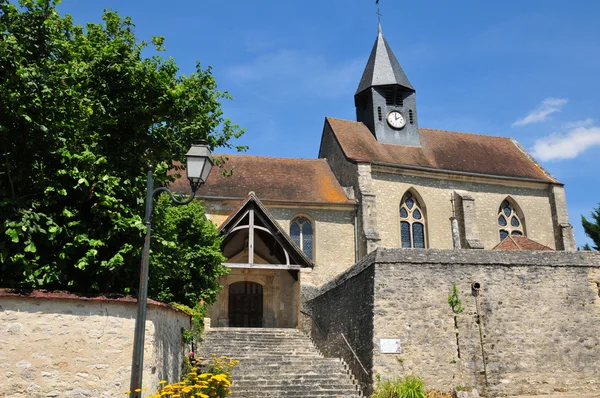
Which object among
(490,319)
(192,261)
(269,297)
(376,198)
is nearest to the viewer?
(490,319)

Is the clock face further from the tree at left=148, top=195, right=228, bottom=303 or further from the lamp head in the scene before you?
the lamp head

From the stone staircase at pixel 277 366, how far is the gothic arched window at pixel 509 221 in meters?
14.0

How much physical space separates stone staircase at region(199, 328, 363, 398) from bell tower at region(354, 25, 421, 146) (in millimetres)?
14608

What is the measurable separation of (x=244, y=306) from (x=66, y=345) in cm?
1480

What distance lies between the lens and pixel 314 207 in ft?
77.8

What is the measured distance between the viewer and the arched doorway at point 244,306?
22.0 metres

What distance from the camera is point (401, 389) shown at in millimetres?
11422

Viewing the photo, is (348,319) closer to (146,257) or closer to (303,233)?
(146,257)

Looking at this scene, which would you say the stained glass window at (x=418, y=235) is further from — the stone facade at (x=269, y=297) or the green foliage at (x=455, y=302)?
the green foliage at (x=455, y=302)

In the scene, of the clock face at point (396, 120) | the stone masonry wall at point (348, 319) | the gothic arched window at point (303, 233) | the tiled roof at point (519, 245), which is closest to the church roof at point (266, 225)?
the stone masonry wall at point (348, 319)

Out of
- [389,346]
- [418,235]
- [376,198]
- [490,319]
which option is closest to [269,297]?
[376,198]

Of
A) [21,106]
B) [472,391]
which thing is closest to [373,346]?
[472,391]

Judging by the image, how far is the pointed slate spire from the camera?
96.3ft

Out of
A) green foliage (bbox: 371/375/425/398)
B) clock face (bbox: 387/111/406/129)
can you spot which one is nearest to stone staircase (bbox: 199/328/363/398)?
green foliage (bbox: 371/375/425/398)
